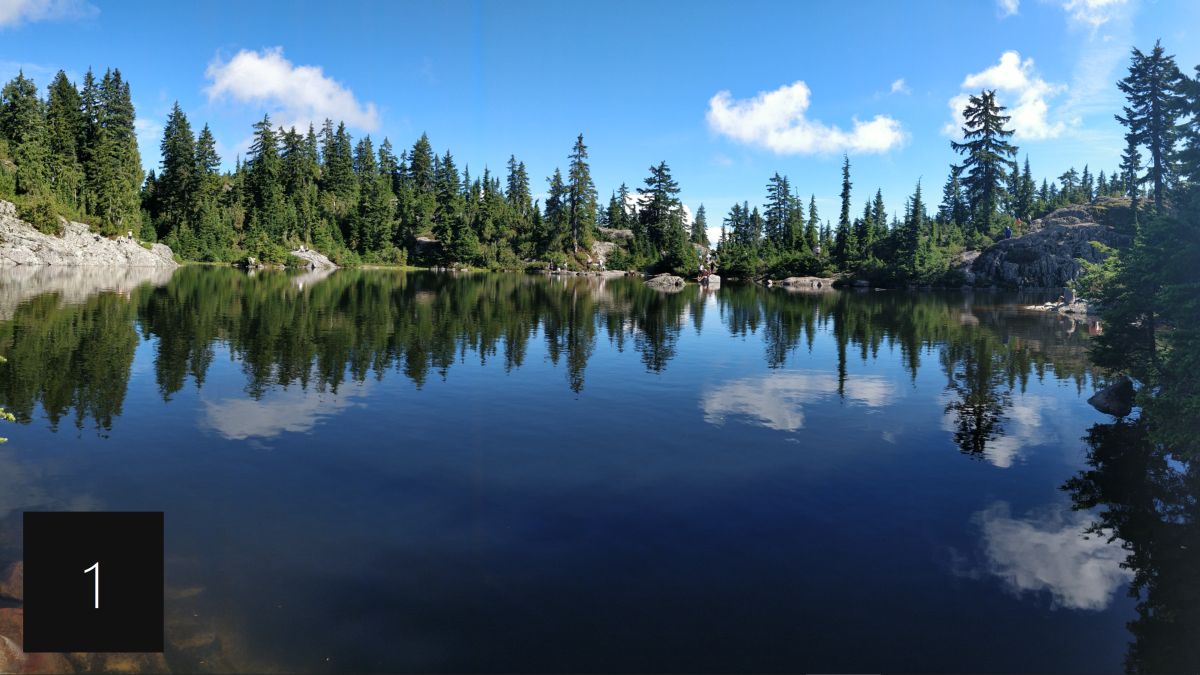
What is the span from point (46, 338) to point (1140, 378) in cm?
5464

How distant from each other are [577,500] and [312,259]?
14873cm

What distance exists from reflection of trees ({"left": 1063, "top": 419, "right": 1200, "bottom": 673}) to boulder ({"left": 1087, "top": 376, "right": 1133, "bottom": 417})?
8.98 ft

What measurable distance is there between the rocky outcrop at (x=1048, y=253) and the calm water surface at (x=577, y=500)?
96.8 metres

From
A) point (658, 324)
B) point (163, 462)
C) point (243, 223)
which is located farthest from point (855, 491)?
point (243, 223)

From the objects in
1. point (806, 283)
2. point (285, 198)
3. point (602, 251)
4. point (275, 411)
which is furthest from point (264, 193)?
point (275, 411)

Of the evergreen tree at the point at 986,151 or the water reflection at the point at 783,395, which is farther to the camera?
the evergreen tree at the point at 986,151

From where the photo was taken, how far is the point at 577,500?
55.1 ft

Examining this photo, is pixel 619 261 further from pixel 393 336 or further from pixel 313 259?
pixel 393 336

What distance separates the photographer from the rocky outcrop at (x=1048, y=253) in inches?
4525

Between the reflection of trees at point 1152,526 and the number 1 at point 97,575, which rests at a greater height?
the number 1 at point 97,575

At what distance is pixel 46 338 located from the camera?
36562mm

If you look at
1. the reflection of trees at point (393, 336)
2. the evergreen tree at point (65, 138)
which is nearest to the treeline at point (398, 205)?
the evergreen tree at point (65, 138)
